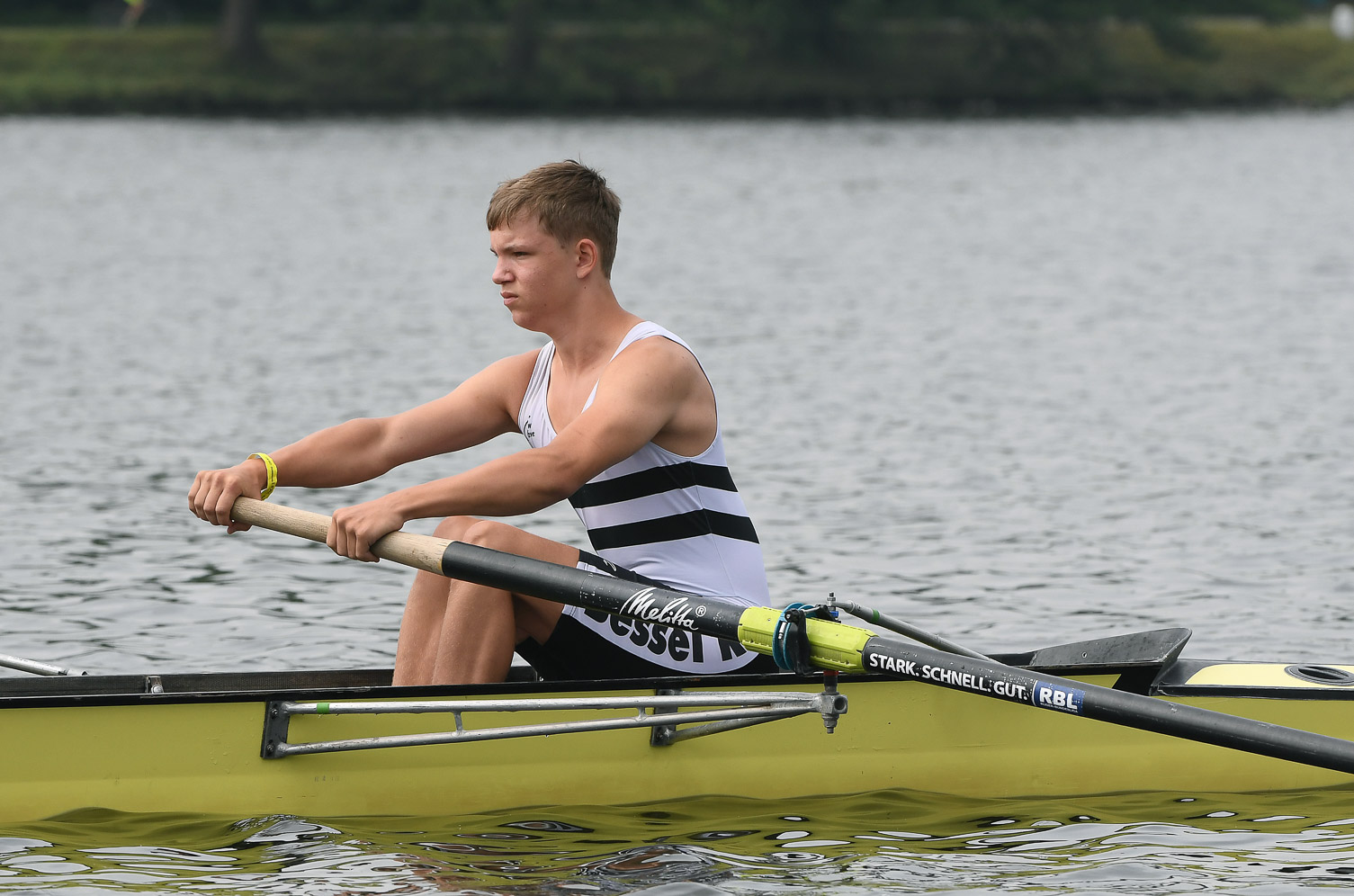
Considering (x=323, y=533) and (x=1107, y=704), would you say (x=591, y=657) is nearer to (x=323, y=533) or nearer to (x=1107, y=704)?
(x=323, y=533)

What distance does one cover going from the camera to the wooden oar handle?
5.50 metres

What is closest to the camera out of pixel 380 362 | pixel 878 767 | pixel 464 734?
pixel 464 734

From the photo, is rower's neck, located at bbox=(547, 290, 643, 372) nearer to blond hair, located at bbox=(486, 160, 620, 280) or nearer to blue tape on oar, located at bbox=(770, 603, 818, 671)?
blond hair, located at bbox=(486, 160, 620, 280)

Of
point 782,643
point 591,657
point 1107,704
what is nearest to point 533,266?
Answer: point 591,657

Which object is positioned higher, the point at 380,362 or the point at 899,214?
the point at 899,214

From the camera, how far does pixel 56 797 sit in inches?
228

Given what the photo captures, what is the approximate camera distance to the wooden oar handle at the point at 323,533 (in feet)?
18.0

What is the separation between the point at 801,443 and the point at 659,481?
8173 mm

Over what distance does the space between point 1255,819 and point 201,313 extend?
1701 cm

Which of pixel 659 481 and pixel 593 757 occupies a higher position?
pixel 659 481

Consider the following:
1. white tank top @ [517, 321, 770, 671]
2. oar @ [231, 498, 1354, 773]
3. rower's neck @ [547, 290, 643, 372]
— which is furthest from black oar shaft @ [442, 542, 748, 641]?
rower's neck @ [547, 290, 643, 372]

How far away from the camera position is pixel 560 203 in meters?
5.73

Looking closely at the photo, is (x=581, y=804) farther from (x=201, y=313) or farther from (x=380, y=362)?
(x=201, y=313)

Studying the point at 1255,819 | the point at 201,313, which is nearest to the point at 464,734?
the point at 1255,819
